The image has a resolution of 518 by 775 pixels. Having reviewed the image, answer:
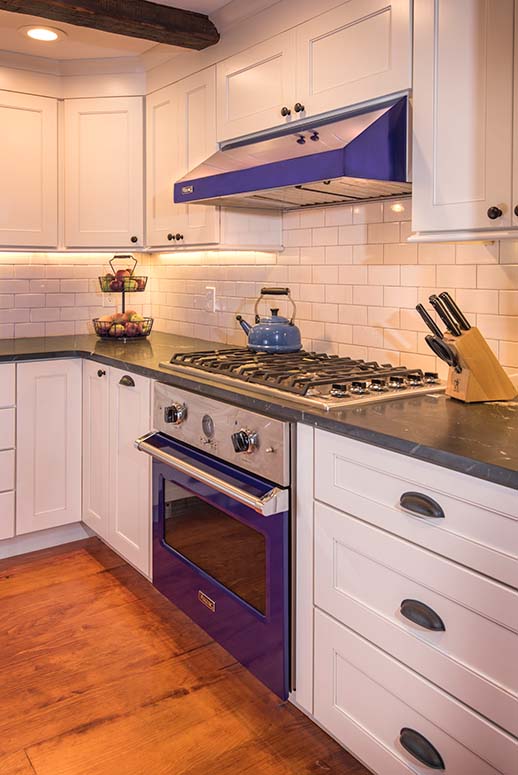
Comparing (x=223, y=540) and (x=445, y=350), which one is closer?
(x=445, y=350)

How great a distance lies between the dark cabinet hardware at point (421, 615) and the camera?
59.1 inches

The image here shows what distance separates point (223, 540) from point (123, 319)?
1.74 m

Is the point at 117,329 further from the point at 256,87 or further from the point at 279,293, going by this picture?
the point at 256,87

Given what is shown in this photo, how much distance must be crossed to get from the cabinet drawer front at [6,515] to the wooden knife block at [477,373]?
2.04 m

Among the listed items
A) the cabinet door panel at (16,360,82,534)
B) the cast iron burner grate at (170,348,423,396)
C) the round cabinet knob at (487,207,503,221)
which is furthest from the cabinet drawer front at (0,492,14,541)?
the round cabinet knob at (487,207,503,221)

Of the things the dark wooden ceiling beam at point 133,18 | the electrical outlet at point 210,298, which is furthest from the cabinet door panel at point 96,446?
the dark wooden ceiling beam at point 133,18

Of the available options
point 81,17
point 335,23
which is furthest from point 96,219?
point 335,23

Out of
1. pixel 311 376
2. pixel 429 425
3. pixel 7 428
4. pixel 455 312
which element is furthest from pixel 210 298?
pixel 429 425

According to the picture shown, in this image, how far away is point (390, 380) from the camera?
6.84ft

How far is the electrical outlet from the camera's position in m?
3.50

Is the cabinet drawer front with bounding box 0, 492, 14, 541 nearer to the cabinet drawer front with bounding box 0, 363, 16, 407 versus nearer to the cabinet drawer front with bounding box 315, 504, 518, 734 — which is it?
the cabinet drawer front with bounding box 0, 363, 16, 407

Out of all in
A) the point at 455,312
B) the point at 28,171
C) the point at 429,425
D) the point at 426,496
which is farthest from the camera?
the point at 28,171

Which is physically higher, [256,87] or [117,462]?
[256,87]

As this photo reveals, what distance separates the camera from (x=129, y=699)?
2.15m
